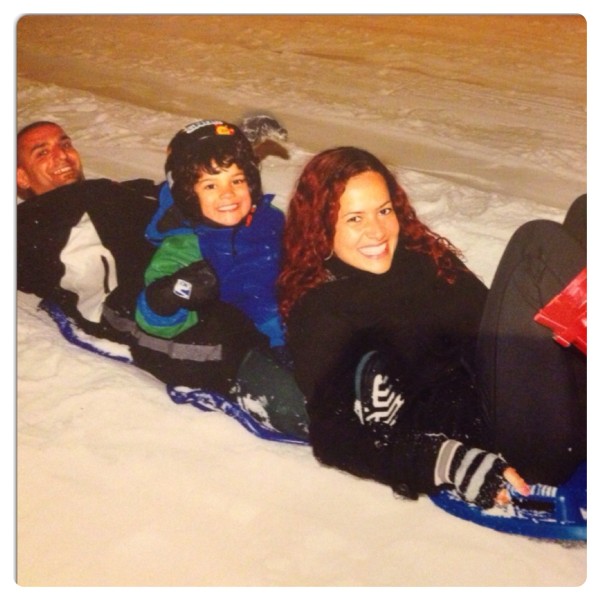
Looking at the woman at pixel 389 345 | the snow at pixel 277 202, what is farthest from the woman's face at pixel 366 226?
the snow at pixel 277 202

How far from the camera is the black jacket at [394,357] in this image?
1.39 m

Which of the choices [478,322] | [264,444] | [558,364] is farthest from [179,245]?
[558,364]

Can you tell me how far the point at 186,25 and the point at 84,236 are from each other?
18.7 inches

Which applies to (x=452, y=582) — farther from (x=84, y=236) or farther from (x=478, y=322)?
(x=84, y=236)

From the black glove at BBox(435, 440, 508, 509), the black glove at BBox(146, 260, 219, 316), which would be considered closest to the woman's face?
the black glove at BBox(146, 260, 219, 316)

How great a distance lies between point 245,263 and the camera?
59.4 inches

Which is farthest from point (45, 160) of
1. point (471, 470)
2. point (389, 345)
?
point (471, 470)

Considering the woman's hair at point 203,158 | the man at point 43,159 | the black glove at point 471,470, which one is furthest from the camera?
the man at point 43,159

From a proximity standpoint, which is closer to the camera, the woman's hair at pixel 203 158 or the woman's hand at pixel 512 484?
the woman's hand at pixel 512 484

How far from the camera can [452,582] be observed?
141cm

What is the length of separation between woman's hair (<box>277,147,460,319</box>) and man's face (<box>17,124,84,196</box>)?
1.62 ft

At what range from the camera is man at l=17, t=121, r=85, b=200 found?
159 centimetres

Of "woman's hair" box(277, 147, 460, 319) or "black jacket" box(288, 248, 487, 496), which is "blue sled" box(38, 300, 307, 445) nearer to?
"black jacket" box(288, 248, 487, 496)

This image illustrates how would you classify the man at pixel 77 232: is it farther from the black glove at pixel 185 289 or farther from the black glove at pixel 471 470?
the black glove at pixel 471 470
